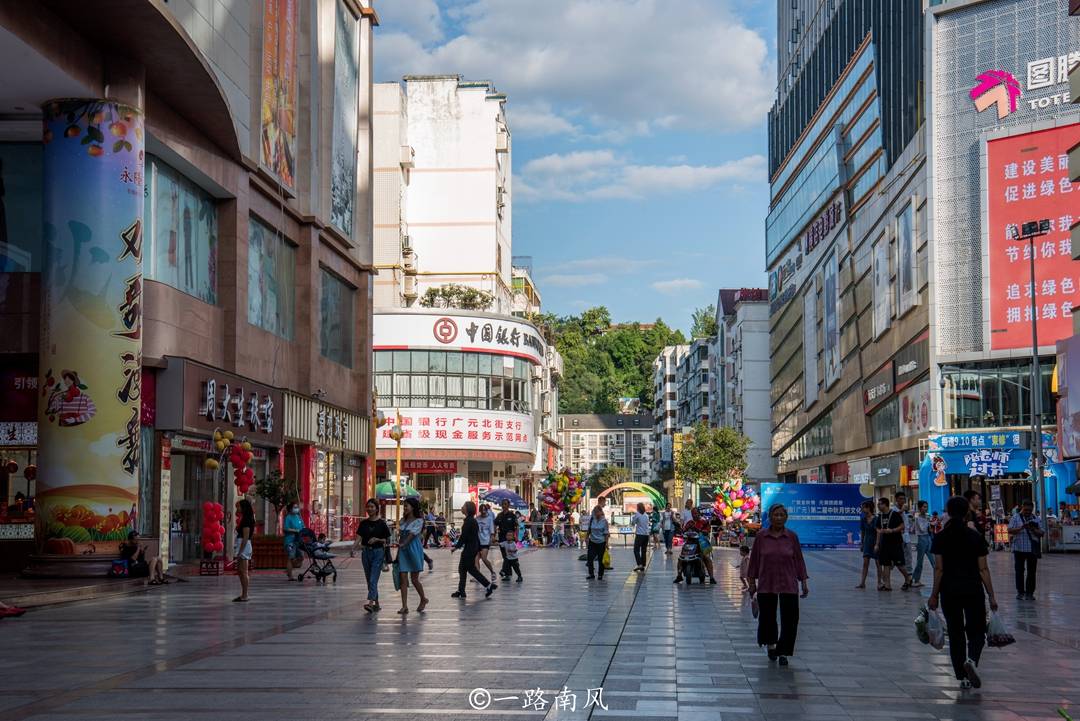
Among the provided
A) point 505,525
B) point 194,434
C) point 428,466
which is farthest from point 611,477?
point 505,525

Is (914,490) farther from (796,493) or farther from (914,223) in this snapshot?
(796,493)

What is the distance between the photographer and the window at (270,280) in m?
35.2

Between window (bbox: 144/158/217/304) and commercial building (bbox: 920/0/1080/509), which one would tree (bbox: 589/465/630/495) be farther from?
window (bbox: 144/158/217/304)

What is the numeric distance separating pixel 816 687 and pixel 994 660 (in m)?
3.04

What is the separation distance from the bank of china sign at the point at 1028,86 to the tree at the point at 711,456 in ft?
131

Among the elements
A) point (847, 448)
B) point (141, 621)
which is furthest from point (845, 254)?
point (141, 621)

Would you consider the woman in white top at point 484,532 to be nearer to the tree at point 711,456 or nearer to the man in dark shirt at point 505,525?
the man in dark shirt at point 505,525

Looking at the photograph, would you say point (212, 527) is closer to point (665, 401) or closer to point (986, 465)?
point (986, 465)

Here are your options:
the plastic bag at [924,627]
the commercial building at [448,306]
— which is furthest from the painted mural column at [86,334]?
the commercial building at [448,306]

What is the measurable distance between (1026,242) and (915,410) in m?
10.2

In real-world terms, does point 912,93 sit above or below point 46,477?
above

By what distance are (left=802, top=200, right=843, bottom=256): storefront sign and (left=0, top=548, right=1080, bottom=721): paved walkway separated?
57.0 meters

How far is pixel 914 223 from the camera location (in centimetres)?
5700

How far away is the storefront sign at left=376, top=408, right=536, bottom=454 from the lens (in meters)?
64.0
